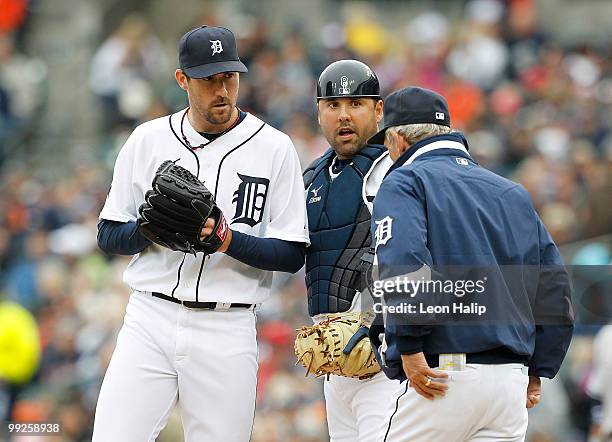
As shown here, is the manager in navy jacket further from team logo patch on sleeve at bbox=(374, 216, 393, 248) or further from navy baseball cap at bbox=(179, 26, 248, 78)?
navy baseball cap at bbox=(179, 26, 248, 78)

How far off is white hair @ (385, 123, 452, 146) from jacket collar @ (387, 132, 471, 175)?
3 cm

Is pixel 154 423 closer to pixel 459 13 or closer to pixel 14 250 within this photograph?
pixel 14 250

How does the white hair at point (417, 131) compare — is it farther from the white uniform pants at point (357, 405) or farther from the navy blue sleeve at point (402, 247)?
the white uniform pants at point (357, 405)

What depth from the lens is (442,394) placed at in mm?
4066

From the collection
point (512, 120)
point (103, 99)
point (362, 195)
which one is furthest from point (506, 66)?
point (362, 195)

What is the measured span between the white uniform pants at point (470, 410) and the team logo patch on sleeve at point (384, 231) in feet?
1.70

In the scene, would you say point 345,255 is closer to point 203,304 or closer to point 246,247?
point 246,247

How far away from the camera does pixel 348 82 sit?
5.00 metres

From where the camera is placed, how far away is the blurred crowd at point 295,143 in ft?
28.7

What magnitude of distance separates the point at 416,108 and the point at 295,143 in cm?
753

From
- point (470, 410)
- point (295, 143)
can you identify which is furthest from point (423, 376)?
point (295, 143)

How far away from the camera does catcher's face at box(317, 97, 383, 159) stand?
16.4 ft

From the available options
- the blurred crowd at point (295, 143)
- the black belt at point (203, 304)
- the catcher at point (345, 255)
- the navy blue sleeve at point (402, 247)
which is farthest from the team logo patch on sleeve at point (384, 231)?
the blurred crowd at point (295, 143)

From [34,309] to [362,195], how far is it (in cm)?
703
